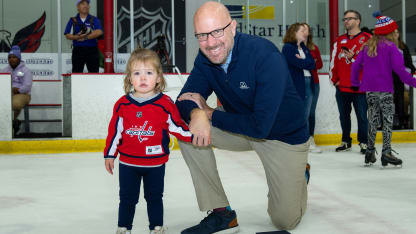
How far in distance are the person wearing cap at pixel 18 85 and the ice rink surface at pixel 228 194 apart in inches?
63.3

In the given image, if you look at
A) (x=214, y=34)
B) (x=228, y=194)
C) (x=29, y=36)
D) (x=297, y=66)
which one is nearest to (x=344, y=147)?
(x=297, y=66)

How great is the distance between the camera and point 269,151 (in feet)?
7.43

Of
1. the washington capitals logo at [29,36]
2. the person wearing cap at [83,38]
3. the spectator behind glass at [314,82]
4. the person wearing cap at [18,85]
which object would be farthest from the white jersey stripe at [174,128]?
the washington capitals logo at [29,36]

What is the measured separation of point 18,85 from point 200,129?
16.1 ft

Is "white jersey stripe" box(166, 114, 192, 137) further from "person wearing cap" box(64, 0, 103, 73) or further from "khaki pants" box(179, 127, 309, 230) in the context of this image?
"person wearing cap" box(64, 0, 103, 73)

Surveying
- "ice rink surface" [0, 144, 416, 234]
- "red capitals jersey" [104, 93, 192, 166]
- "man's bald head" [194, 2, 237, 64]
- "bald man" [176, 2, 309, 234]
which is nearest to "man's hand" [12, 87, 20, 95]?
"ice rink surface" [0, 144, 416, 234]

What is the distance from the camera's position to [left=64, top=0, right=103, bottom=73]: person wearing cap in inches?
239

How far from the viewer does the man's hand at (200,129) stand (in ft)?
6.75

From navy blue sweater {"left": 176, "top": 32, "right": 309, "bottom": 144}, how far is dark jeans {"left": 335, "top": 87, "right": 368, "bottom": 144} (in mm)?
3013

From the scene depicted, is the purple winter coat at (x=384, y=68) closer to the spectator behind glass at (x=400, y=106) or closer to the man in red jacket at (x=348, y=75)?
the man in red jacket at (x=348, y=75)

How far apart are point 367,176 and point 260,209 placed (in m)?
1.38

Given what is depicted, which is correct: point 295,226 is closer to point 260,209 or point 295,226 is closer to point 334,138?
point 260,209

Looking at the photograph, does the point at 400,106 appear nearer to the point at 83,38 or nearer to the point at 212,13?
the point at 83,38

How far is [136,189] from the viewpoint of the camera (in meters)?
2.07
